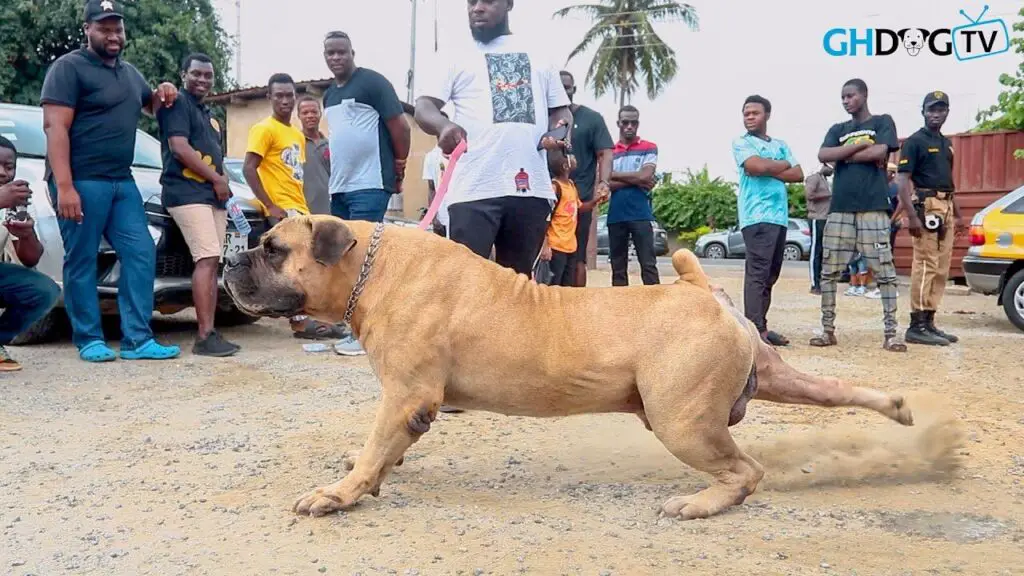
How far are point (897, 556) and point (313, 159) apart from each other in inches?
252

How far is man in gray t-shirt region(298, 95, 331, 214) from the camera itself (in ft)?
27.2

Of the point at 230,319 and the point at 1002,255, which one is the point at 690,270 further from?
the point at 1002,255

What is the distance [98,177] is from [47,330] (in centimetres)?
178

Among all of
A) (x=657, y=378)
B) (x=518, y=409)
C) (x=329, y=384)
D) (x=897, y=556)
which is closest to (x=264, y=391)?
(x=329, y=384)

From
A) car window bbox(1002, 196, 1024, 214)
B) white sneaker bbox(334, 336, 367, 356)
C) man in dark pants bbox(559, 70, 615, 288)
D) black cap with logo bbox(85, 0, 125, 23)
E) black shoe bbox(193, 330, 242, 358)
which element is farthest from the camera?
car window bbox(1002, 196, 1024, 214)

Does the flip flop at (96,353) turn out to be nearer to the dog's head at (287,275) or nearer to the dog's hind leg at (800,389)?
the dog's head at (287,275)

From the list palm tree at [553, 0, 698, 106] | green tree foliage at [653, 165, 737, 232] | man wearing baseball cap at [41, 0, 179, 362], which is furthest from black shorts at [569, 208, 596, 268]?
palm tree at [553, 0, 698, 106]

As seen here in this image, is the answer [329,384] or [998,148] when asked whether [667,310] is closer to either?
[329,384]

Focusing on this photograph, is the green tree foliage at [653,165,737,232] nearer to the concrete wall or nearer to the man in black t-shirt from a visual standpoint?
the concrete wall

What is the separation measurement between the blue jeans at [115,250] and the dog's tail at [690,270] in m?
4.50

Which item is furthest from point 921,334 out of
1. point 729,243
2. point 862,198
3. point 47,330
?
point 729,243

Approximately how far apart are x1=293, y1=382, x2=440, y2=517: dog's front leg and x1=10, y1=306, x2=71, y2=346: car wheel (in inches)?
193

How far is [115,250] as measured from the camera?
266 inches

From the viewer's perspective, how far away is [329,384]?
603 centimetres
